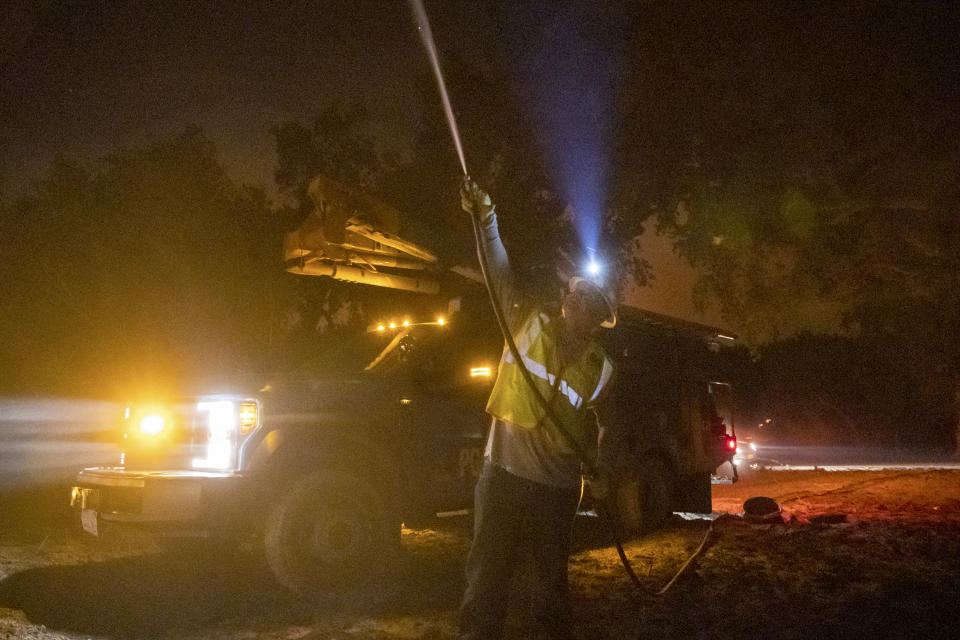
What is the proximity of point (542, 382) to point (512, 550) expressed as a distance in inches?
29.6

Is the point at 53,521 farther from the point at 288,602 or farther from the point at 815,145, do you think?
the point at 815,145

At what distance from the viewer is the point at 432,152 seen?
20.3 m

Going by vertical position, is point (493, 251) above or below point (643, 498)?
above

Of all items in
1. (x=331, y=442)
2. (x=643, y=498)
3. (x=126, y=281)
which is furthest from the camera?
(x=126, y=281)

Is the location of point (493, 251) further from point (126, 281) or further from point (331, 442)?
point (126, 281)

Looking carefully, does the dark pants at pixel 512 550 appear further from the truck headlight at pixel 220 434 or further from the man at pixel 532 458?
the truck headlight at pixel 220 434

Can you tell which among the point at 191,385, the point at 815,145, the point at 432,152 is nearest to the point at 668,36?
the point at 815,145

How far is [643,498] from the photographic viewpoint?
7711mm

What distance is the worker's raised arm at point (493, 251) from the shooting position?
3.08 m

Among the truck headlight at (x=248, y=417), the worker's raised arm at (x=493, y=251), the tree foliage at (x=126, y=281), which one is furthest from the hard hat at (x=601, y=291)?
the tree foliage at (x=126, y=281)

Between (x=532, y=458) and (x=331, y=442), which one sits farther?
(x=331, y=442)

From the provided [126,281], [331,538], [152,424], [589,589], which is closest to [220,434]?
[152,424]

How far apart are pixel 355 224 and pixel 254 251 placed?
12.1 meters

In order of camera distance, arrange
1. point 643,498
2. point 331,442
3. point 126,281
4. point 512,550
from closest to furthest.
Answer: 1. point 512,550
2. point 331,442
3. point 643,498
4. point 126,281
